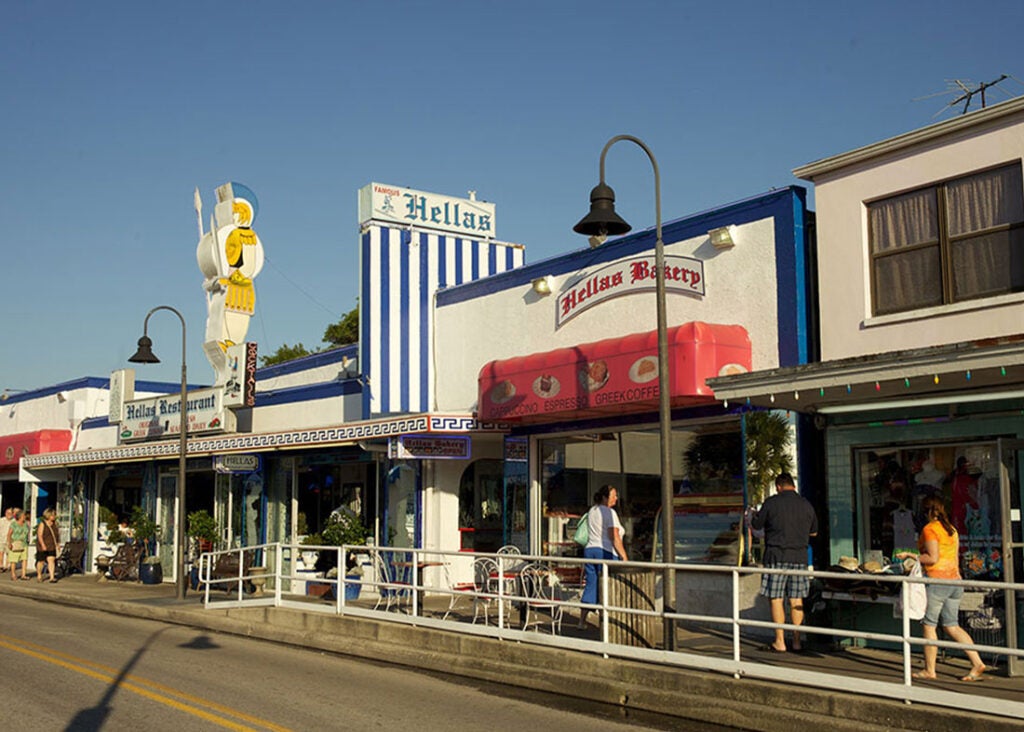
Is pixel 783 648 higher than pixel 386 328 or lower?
lower

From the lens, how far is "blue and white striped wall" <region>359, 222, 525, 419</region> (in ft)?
66.2

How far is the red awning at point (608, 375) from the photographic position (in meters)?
13.6

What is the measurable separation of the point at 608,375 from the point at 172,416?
Result: 14.9 m

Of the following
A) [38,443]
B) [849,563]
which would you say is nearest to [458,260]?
[849,563]

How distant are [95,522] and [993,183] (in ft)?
84.3

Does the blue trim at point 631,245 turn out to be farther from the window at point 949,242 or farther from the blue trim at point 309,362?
Answer: the blue trim at point 309,362

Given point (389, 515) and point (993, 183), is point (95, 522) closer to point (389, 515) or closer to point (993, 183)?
point (389, 515)

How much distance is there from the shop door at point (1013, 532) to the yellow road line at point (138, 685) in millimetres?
6597

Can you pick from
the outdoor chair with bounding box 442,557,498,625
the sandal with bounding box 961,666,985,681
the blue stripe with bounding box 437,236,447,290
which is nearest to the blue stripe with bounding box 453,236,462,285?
the blue stripe with bounding box 437,236,447,290

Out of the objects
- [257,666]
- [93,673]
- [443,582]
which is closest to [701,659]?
[257,666]

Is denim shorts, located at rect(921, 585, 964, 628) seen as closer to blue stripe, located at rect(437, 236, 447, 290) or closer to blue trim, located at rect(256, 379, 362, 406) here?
blue stripe, located at rect(437, 236, 447, 290)

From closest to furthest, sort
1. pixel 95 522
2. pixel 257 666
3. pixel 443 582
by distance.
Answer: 1. pixel 257 666
2. pixel 443 582
3. pixel 95 522

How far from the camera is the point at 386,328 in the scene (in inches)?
798

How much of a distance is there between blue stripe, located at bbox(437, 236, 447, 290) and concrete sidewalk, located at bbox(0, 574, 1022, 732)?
738 cm
